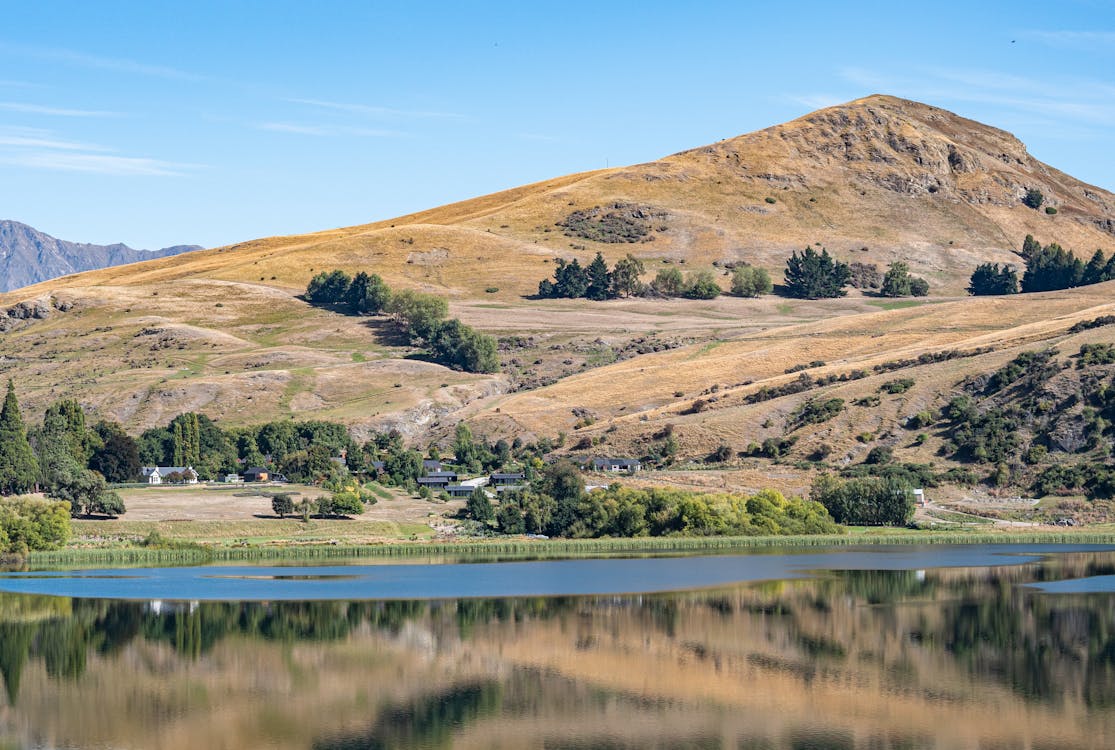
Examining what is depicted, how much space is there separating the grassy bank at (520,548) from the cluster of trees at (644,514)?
8.51 ft

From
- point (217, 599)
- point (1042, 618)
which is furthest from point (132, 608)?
point (1042, 618)

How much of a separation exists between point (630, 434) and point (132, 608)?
9407cm

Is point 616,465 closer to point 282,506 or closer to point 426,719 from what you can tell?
point 282,506

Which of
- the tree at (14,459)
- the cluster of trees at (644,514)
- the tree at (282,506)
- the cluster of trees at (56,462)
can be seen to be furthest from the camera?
the tree at (14,459)

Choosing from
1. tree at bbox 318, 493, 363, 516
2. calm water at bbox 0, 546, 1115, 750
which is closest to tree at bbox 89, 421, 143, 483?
tree at bbox 318, 493, 363, 516

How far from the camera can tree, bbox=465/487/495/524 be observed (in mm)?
120250

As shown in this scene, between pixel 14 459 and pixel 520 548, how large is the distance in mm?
47491

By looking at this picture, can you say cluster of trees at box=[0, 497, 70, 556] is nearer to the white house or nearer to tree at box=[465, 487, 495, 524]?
tree at box=[465, 487, 495, 524]

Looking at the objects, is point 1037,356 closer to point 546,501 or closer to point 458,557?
point 546,501

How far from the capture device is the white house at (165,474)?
148 m

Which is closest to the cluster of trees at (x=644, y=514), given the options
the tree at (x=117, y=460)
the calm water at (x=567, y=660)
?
the calm water at (x=567, y=660)

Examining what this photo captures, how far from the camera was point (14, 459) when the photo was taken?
124 metres

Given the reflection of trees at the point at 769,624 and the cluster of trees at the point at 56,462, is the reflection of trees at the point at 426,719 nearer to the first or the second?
the reflection of trees at the point at 769,624

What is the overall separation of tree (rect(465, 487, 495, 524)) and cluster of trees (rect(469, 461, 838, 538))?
1724 mm
